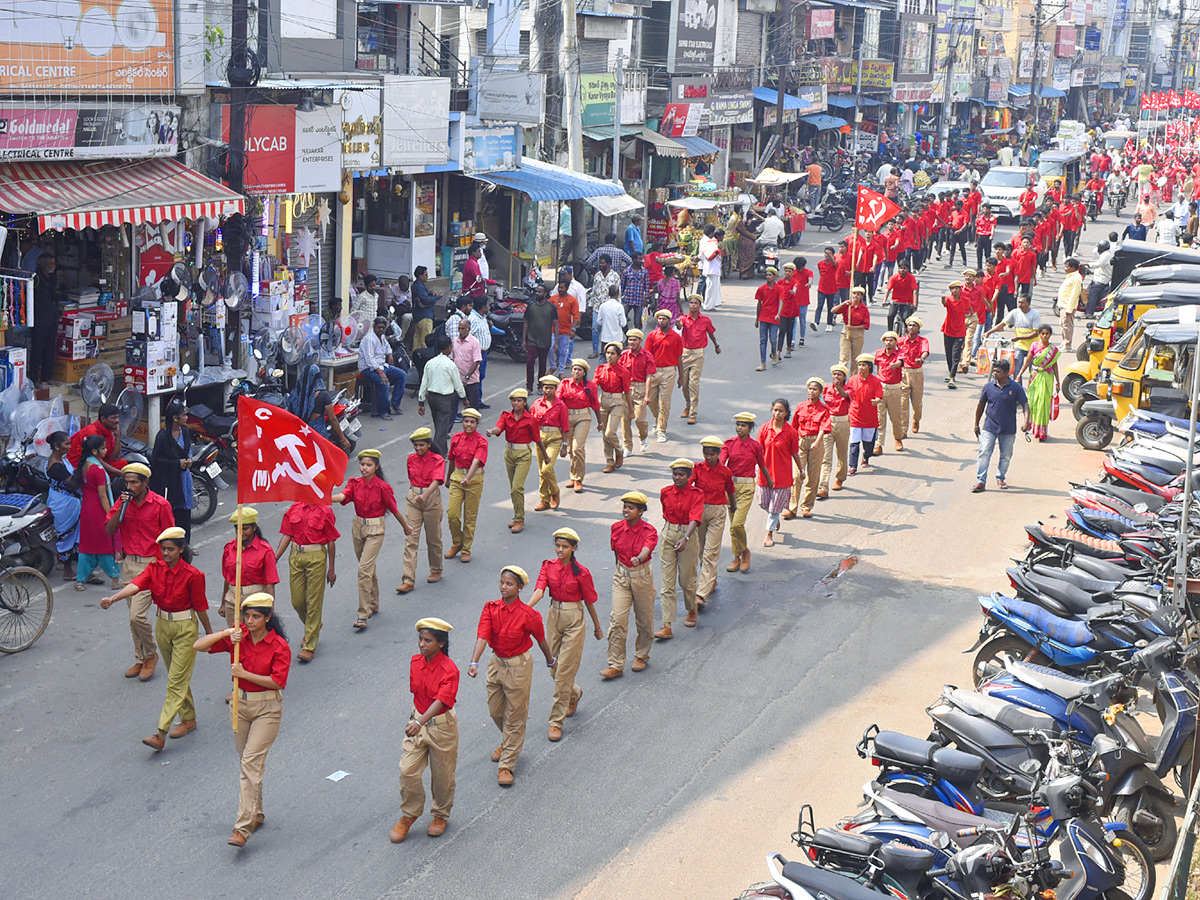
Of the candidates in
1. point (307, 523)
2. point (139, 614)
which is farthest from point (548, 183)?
point (139, 614)

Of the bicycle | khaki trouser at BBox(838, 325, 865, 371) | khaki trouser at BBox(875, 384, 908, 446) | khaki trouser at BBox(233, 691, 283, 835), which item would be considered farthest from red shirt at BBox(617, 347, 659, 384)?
khaki trouser at BBox(233, 691, 283, 835)

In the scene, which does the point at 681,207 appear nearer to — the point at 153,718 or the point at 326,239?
the point at 326,239

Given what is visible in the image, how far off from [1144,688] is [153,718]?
6.92 m

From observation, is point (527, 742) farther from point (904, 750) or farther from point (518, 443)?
point (518, 443)

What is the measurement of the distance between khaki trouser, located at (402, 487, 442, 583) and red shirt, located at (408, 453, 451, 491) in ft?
0.24

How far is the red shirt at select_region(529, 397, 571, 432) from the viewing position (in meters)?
15.0

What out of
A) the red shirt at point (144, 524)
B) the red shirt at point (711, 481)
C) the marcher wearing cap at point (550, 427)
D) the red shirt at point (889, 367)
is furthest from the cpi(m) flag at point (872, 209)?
the red shirt at point (144, 524)

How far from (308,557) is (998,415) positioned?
8.44 metres

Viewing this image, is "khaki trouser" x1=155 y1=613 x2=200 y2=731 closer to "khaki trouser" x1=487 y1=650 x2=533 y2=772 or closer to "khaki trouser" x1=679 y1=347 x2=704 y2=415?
"khaki trouser" x1=487 y1=650 x2=533 y2=772

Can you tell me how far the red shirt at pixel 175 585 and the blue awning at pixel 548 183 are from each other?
1564 centimetres

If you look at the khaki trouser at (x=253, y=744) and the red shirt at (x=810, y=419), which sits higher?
the red shirt at (x=810, y=419)

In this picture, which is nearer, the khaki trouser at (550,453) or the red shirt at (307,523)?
the red shirt at (307,523)

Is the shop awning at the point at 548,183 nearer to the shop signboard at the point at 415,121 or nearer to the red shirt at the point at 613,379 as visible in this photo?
the shop signboard at the point at 415,121

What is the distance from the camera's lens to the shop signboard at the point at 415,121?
21.1m
